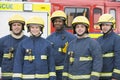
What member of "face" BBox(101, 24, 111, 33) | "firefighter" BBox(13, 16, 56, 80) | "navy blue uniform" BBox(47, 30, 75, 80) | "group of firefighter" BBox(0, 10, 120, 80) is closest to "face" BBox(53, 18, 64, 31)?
"navy blue uniform" BBox(47, 30, 75, 80)

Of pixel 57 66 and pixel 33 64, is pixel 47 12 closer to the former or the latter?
pixel 57 66

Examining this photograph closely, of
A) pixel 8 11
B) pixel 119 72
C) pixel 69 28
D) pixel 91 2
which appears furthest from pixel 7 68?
pixel 91 2

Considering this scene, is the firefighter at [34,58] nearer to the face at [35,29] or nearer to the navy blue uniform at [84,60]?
the face at [35,29]

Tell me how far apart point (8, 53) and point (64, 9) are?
499 cm

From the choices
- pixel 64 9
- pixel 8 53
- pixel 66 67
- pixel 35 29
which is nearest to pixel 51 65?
pixel 66 67

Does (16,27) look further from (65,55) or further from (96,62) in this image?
(96,62)

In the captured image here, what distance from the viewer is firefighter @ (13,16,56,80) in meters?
6.21

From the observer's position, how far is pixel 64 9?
11.5m

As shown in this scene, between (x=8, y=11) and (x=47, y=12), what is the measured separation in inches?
42.7

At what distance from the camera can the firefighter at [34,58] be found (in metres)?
6.21

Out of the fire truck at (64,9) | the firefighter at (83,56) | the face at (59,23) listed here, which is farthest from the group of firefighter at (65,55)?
the fire truck at (64,9)

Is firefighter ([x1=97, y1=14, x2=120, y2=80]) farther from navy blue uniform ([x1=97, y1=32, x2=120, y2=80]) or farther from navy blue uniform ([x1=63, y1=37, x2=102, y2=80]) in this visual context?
navy blue uniform ([x1=63, y1=37, x2=102, y2=80])

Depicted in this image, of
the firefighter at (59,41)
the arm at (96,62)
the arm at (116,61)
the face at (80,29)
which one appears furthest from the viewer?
the firefighter at (59,41)

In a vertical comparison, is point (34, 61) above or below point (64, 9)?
below
